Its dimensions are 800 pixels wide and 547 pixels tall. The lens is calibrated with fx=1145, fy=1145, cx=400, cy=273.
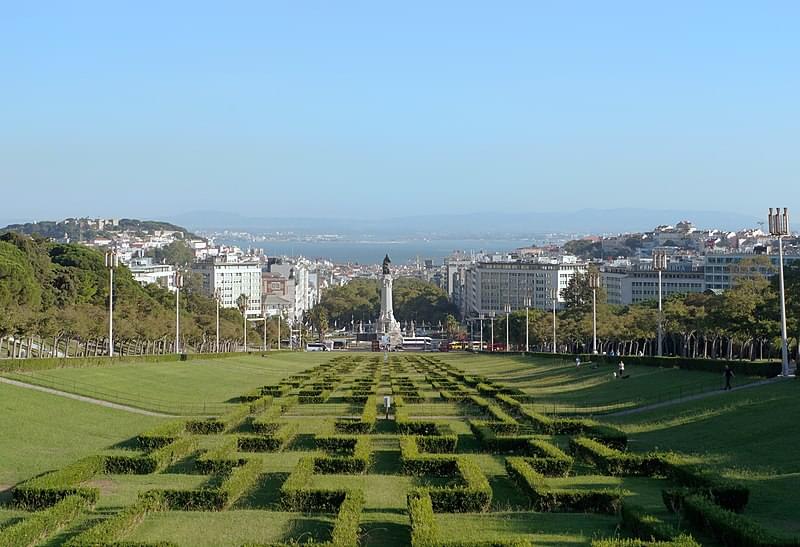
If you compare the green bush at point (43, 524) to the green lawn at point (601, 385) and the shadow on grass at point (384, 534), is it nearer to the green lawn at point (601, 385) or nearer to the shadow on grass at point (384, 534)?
the shadow on grass at point (384, 534)

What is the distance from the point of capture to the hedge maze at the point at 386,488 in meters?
16.8

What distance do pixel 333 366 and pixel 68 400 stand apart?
3742cm

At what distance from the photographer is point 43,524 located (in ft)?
55.2

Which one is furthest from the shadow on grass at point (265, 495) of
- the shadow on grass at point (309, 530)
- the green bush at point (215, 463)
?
the shadow on grass at point (309, 530)

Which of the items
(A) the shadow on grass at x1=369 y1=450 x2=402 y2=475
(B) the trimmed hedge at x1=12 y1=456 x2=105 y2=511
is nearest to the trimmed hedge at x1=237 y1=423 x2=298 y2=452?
(A) the shadow on grass at x1=369 y1=450 x2=402 y2=475

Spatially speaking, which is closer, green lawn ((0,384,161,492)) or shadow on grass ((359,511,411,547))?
shadow on grass ((359,511,411,547))

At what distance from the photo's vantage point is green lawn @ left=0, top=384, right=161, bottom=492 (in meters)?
24.4

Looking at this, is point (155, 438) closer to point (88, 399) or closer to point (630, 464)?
point (88, 399)

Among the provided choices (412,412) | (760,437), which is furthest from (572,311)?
(760,437)

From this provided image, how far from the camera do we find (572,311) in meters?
112

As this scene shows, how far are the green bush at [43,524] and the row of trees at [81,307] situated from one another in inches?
1442

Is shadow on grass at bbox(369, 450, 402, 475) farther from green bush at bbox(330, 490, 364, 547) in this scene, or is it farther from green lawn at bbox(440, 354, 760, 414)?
green lawn at bbox(440, 354, 760, 414)

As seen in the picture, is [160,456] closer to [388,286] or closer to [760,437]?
[760,437]

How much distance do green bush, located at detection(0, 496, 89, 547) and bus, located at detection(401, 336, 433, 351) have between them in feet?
421
